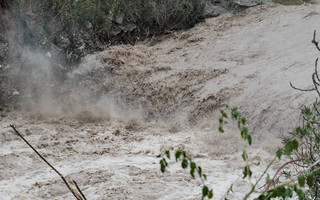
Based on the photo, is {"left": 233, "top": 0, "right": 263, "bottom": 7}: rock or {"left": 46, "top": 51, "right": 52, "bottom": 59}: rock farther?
{"left": 233, "top": 0, "right": 263, "bottom": 7}: rock

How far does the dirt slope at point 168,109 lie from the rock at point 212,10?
23 centimetres

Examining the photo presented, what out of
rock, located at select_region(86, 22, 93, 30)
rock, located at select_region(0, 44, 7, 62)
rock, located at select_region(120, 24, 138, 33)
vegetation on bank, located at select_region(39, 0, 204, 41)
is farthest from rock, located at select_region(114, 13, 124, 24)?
Result: rock, located at select_region(0, 44, 7, 62)

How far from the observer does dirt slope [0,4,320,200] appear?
432 centimetres

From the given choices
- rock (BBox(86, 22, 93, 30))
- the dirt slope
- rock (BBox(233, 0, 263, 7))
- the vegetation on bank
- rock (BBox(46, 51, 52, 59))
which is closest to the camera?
the dirt slope

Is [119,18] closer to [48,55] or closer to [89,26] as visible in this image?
[89,26]

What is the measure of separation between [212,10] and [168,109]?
10.4ft

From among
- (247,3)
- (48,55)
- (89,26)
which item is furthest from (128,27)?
(247,3)

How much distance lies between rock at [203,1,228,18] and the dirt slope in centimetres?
23

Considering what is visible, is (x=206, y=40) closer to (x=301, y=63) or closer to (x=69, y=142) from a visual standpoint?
(x=301, y=63)

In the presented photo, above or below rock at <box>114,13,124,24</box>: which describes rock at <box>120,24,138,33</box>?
below

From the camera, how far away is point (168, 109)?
633cm

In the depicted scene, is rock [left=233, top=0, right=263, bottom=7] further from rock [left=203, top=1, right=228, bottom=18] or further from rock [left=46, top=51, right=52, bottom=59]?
rock [left=46, top=51, right=52, bottom=59]

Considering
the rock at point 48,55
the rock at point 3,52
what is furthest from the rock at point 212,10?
the rock at point 3,52

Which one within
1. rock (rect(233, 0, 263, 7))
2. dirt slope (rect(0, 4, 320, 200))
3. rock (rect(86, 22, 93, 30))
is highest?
rock (rect(233, 0, 263, 7))
